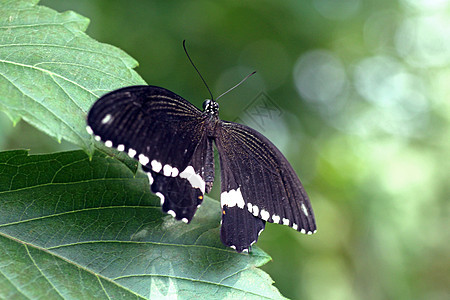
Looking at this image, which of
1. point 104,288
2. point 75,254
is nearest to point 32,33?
point 75,254

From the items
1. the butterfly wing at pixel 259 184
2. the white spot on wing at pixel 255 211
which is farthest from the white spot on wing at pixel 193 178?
the white spot on wing at pixel 255 211

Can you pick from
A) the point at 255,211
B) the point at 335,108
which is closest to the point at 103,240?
the point at 255,211

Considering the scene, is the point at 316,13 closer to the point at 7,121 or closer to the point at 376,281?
the point at 7,121

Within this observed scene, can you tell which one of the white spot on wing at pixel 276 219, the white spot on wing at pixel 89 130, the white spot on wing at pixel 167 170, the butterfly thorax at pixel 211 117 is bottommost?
the white spot on wing at pixel 167 170

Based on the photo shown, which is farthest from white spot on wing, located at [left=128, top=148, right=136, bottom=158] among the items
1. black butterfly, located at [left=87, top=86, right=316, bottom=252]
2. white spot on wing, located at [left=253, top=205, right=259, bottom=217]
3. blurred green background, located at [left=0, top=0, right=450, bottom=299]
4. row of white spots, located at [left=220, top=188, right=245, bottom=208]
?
blurred green background, located at [left=0, top=0, right=450, bottom=299]

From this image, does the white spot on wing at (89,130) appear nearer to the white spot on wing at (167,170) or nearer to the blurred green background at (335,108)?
the white spot on wing at (167,170)

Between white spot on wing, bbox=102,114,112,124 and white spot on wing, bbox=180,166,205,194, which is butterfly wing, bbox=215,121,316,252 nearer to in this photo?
white spot on wing, bbox=180,166,205,194
